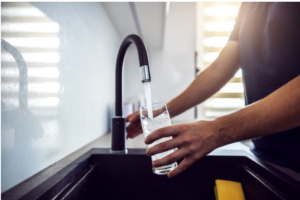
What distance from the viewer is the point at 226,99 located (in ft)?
8.14

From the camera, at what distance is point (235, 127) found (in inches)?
17.2

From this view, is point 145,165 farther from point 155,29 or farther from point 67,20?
point 155,29

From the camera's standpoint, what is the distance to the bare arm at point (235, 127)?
1.31 ft

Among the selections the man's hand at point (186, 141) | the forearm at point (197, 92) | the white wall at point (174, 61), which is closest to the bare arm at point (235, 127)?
the man's hand at point (186, 141)

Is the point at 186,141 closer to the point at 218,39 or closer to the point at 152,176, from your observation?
the point at 152,176

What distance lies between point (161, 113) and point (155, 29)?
1.15 metres

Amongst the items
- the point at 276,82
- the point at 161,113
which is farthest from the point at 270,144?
the point at 161,113

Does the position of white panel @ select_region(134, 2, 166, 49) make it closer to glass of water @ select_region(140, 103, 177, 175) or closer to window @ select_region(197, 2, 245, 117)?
glass of water @ select_region(140, 103, 177, 175)

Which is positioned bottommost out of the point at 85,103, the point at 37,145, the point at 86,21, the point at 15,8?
the point at 37,145

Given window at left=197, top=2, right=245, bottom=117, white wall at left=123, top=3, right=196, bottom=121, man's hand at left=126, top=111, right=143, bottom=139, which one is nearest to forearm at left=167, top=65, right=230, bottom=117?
man's hand at left=126, top=111, right=143, bottom=139

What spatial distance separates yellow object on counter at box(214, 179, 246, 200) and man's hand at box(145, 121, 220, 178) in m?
0.20

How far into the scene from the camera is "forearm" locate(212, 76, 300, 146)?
1.29 ft

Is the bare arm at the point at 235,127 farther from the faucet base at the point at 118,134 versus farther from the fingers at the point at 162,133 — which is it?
the faucet base at the point at 118,134

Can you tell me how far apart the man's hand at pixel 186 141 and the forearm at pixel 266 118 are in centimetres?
3
